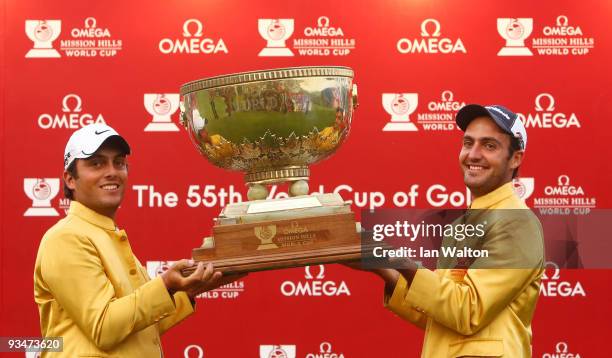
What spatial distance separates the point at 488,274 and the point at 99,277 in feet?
4.09

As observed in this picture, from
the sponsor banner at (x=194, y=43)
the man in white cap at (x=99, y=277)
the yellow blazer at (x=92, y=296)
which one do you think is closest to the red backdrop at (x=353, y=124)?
the sponsor banner at (x=194, y=43)

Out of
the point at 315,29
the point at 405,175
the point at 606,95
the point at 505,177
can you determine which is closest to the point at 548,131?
the point at 606,95

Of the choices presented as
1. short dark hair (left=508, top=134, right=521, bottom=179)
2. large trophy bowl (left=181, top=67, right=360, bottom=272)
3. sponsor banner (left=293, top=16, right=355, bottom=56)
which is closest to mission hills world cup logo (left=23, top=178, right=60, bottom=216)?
sponsor banner (left=293, top=16, right=355, bottom=56)

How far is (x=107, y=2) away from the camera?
19.9ft

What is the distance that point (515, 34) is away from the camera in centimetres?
602

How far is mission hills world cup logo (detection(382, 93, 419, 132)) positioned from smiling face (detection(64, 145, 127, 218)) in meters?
2.38

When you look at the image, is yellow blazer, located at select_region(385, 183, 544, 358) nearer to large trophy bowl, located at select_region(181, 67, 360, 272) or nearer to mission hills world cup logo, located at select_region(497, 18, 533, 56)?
large trophy bowl, located at select_region(181, 67, 360, 272)

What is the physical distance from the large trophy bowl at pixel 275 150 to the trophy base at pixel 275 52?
2.06 m

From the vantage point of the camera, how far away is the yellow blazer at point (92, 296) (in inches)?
143

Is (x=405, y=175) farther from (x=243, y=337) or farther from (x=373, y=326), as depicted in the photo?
(x=243, y=337)

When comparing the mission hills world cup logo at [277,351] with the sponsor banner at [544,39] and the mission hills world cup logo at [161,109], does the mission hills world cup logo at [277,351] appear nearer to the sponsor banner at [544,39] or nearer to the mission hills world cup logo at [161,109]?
the mission hills world cup logo at [161,109]

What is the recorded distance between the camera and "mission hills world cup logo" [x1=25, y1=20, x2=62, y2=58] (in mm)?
6043

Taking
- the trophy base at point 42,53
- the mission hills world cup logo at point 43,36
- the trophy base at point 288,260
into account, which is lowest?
the trophy base at point 288,260

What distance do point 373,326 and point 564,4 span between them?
6.45 ft
